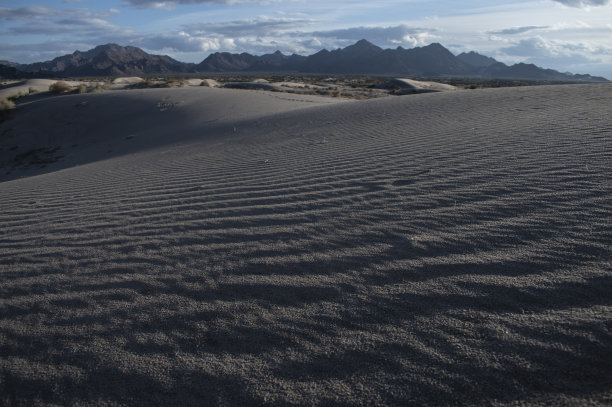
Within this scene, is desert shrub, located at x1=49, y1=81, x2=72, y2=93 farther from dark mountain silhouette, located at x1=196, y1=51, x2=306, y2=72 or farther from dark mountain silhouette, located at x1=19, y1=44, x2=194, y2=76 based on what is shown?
dark mountain silhouette, located at x1=196, y1=51, x2=306, y2=72

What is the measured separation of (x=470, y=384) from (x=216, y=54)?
167992 mm

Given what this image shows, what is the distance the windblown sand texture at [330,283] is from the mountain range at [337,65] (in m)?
117

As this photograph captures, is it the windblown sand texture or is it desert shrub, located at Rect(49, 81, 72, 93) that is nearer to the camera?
the windblown sand texture

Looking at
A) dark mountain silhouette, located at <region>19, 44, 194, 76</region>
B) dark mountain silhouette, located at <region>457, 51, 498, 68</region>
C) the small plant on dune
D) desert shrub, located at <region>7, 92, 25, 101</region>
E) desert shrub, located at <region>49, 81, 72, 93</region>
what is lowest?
the small plant on dune

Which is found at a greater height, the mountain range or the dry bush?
the mountain range

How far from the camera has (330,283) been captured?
9.04ft

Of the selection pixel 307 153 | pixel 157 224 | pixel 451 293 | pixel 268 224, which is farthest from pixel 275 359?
pixel 307 153

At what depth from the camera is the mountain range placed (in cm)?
12288

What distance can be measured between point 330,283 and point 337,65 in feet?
457

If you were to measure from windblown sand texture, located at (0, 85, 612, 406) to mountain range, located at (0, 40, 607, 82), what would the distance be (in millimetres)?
116665

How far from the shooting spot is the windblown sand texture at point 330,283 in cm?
196

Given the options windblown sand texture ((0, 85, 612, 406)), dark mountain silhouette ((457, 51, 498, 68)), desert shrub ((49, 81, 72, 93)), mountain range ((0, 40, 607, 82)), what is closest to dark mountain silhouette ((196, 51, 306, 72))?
mountain range ((0, 40, 607, 82))

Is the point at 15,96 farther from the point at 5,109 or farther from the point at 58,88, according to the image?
the point at 5,109

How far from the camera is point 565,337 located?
202cm
